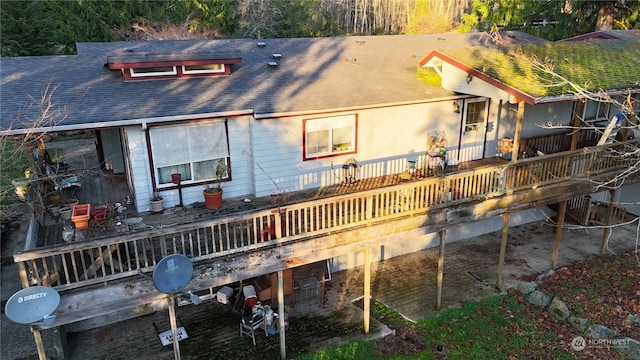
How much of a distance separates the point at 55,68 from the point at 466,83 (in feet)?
38.5

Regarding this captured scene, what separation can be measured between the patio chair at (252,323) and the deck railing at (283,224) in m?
2.04

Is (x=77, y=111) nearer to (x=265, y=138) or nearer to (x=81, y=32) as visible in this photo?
(x=265, y=138)

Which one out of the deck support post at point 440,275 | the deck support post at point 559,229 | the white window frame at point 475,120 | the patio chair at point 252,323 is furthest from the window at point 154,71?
the deck support post at point 559,229

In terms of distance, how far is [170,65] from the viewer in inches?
484

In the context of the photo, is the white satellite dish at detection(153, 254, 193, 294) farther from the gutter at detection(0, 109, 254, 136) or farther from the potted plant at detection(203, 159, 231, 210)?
the gutter at detection(0, 109, 254, 136)

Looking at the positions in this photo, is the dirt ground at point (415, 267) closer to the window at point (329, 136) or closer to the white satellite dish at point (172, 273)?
the white satellite dish at point (172, 273)

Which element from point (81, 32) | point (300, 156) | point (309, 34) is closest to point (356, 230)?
point (300, 156)

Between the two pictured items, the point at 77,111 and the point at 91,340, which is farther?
the point at 91,340

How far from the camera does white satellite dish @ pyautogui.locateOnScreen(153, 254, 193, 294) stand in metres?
8.46

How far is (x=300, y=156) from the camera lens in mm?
12875

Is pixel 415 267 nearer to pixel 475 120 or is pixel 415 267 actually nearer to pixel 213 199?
pixel 475 120

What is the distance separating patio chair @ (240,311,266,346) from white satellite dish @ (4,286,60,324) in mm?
4414

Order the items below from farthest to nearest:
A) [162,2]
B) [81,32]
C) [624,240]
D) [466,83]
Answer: [162,2]
[81,32]
[624,240]
[466,83]

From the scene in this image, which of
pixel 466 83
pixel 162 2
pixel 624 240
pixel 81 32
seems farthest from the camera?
pixel 162 2
